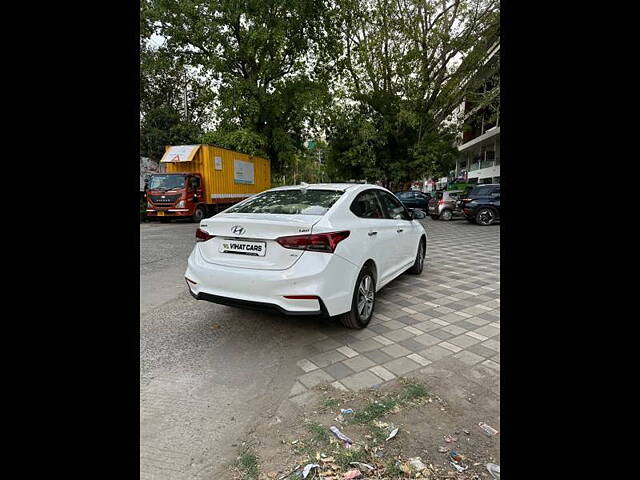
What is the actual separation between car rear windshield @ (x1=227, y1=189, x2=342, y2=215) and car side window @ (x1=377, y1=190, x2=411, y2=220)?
1.08 m

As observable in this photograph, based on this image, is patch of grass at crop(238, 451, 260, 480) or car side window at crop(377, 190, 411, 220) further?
car side window at crop(377, 190, 411, 220)

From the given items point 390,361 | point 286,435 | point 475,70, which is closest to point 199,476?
point 286,435

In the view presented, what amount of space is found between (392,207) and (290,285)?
2.62 metres

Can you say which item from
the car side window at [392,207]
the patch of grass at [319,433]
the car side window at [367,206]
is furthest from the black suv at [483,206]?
the patch of grass at [319,433]

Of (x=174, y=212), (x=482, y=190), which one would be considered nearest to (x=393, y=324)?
(x=174, y=212)

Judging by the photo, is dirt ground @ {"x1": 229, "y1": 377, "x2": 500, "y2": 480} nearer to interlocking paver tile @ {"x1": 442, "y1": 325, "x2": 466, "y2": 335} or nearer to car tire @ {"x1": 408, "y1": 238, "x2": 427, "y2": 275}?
interlocking paver tile @ {"x1": 442, "y1": 325, "x2": 466, "y2": 335}

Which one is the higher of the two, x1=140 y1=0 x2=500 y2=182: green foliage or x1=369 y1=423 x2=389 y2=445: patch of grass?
x1=140 y1=0 x2=500 y2=182: green foliage

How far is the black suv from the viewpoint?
1546cm

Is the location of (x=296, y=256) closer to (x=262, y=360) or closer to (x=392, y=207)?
(x=262, y=360)

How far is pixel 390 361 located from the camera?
125 inches

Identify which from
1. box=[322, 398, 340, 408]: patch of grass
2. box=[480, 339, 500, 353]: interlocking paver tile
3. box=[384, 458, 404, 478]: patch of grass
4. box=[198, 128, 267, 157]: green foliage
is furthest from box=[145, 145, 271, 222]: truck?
box=[384, 458, 404, 478]: patch of grass
